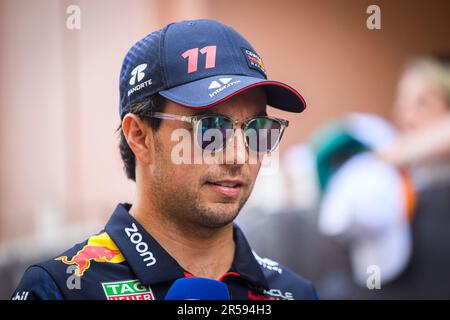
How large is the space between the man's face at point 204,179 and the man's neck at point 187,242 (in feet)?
0.11

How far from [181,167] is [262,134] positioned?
0.21m

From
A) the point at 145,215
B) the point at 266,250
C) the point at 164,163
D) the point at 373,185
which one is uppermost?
the point at 164,163

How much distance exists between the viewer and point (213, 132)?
1.51 m

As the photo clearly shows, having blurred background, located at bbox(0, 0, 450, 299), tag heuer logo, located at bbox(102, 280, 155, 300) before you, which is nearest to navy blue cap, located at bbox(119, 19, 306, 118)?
tag heuer logo, located at bbox(102, 280, 155, 300)

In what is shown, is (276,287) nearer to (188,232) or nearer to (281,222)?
(188,232)

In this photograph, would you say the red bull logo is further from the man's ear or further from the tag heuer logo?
the man's ear

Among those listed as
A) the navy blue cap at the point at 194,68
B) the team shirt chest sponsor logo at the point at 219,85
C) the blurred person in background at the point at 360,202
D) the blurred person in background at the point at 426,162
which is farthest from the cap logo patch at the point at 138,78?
the blurred person in background at the point at 426,162

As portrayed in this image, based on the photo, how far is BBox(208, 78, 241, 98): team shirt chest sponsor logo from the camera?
4.87 feet

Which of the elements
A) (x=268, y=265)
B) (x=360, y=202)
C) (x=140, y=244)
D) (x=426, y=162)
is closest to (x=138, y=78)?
(x=140, y=244)

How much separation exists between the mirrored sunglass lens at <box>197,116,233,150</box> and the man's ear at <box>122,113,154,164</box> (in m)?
0.14
